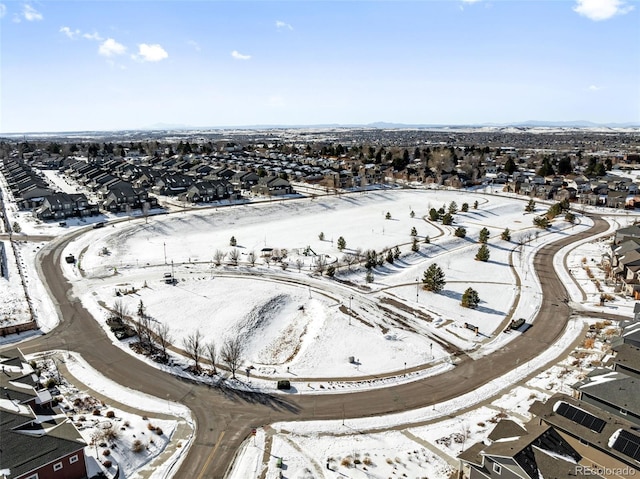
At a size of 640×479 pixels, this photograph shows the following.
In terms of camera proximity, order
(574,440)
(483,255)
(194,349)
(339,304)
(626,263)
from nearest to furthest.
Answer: (574,440) → (194,349) → (339,304) → (626,263) → (483,255)

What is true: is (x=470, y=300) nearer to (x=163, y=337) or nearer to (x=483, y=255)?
(x=483, y=255)

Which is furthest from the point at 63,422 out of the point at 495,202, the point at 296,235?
the point at 495,202

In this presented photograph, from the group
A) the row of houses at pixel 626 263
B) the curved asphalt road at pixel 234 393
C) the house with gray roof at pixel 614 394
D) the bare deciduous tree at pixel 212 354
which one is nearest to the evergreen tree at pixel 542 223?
the row of houses at pixel 626 263

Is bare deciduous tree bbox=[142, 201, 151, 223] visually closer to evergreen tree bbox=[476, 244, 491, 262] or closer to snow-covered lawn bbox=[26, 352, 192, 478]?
snow-covered lawn bbox=[26, 352, 192, 478]

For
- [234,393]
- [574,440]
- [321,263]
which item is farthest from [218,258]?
[574,440]

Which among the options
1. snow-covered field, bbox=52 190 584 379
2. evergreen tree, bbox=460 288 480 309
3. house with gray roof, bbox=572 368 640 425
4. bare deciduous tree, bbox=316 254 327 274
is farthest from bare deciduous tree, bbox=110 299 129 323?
house with gray roof, bbox=572 368 640 425

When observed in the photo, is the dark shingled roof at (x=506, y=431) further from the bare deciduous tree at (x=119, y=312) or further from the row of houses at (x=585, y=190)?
the row of houses at (x=585, y=190)
